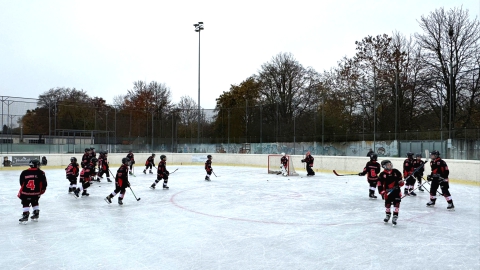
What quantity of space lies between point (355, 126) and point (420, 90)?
12.9ft

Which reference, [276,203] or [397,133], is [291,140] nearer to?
[397,133]

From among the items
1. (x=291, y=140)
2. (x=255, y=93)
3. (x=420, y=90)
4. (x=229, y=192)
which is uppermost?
(x=255, y=93)

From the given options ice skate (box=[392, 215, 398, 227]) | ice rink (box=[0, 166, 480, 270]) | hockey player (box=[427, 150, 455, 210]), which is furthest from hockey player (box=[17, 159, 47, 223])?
hockey player (box=[427, 150, 455, 210])

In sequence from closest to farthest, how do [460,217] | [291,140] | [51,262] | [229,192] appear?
[51,262], [460,217], [229,192], [291,140]

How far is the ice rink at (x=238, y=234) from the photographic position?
4.62 meters

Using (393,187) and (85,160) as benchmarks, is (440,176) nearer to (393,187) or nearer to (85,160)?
(393,187)

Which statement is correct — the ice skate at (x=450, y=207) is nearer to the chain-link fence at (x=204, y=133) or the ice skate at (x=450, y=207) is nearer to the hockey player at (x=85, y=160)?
the chain-link fence at (x=204, y=133)

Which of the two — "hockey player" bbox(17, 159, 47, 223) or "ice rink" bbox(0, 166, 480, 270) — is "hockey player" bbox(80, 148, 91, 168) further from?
"hockey player" bbox(17, 159, 47, 223)

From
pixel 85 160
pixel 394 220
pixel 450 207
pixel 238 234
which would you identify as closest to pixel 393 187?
pixel 394 220

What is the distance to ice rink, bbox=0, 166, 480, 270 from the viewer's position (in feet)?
15.2

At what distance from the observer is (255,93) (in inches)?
1602

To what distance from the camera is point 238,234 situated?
6070 mm

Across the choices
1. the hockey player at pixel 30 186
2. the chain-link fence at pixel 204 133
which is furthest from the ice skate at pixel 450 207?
the hockey player at pixel 30 186

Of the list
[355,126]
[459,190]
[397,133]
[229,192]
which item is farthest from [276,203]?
[355,126]
